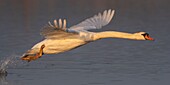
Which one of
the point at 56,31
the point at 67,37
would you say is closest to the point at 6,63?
the point at 67,37

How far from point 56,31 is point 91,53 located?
511cm

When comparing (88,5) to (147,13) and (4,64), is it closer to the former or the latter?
(147,13)

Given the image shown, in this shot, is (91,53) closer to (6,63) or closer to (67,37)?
(6,63)

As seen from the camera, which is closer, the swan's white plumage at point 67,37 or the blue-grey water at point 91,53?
the swan's white plumage at point 67,37

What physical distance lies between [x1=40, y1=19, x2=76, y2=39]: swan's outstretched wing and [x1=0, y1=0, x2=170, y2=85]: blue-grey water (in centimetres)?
150

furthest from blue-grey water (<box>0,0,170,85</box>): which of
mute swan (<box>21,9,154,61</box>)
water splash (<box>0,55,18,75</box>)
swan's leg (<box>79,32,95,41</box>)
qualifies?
swan's leg (<box>79,32,95,41</box>)

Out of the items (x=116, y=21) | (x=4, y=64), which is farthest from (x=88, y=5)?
(x=4, y=64)

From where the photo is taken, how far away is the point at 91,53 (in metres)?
15.0

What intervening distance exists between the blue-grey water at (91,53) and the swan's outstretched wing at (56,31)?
1.50 meters

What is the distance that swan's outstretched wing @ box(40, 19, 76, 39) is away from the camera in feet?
31.6

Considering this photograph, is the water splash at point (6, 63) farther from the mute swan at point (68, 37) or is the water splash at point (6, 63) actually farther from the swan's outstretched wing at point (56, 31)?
the swan's outstretched wing at point (56, 31)

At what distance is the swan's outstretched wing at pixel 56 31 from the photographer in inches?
379

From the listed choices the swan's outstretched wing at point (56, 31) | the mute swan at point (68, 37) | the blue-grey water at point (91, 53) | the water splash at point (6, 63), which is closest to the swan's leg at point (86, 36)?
the mute swan at point (68, 37)

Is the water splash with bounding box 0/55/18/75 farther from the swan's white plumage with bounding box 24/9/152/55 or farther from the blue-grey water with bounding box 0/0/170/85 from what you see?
the swan's white plumage with bounding box 24/9/152/55
